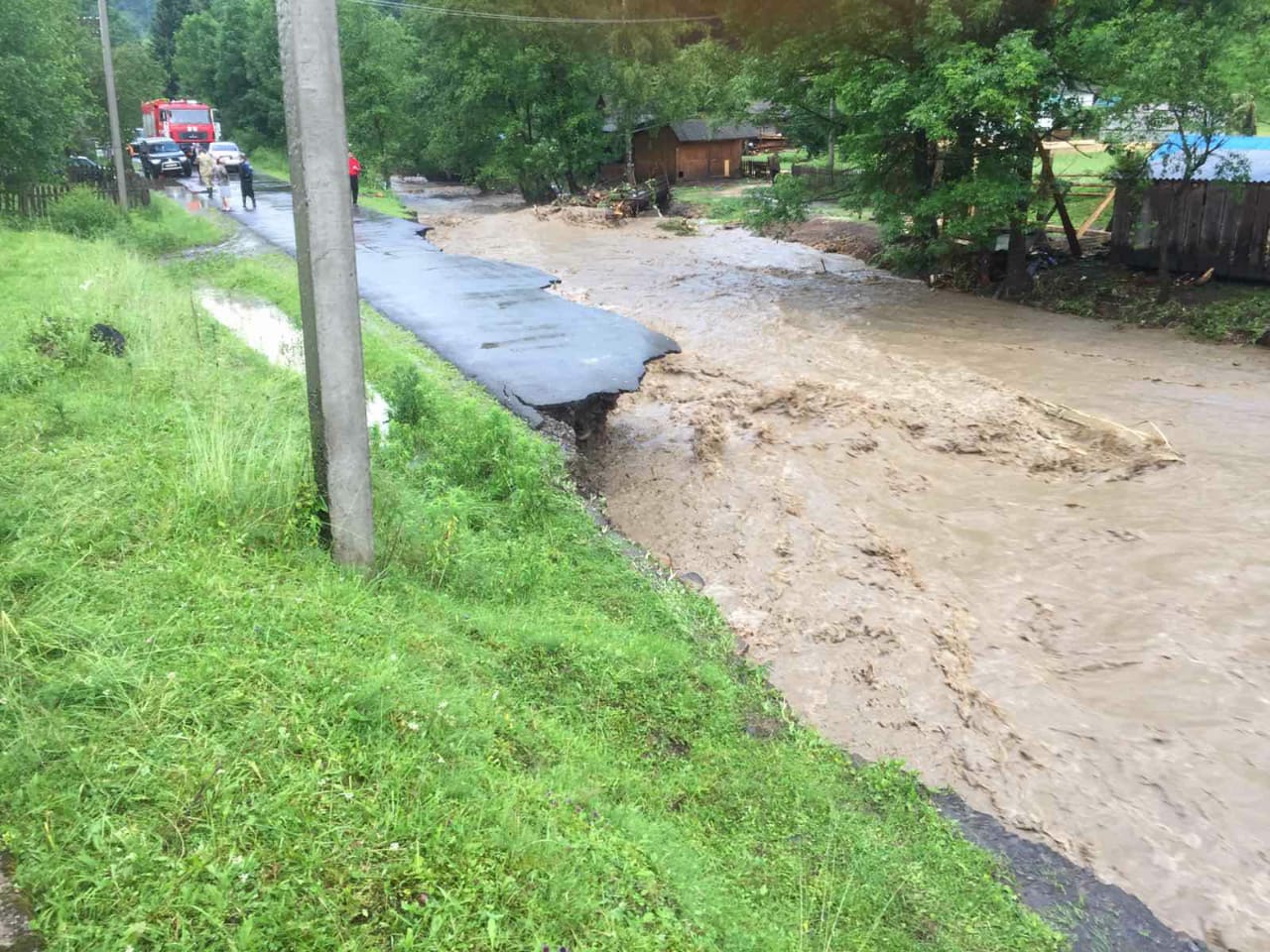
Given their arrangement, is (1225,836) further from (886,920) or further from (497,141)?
(497,141)

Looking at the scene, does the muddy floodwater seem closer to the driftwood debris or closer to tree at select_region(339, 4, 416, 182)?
the driftwood debris

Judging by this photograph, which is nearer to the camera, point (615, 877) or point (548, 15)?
point (615, 877)

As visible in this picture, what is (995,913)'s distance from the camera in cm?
419

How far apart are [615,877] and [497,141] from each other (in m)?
44.6

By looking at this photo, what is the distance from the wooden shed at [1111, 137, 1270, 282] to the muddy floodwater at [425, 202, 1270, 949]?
2982mm

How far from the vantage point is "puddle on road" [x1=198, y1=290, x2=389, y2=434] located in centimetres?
934

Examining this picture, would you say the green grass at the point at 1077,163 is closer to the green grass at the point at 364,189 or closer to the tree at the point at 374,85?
the green grass at the point at 364,189

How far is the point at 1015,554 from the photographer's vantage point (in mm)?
8555

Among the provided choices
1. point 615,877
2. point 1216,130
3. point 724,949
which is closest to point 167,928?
point 615,877

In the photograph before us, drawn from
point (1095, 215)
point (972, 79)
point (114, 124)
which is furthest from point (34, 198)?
point (1095, 215)

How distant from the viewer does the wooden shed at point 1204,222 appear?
17.1 metres

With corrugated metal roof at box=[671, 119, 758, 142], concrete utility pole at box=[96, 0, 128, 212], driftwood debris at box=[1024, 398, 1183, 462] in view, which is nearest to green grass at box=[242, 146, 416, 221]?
concrete utility pole at box=[96, 0, 128, 212]

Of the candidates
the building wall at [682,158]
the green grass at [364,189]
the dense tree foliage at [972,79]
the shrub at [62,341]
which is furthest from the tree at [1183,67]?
the building wall at [682,158]

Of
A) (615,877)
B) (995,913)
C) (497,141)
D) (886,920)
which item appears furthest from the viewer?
(497,141)
